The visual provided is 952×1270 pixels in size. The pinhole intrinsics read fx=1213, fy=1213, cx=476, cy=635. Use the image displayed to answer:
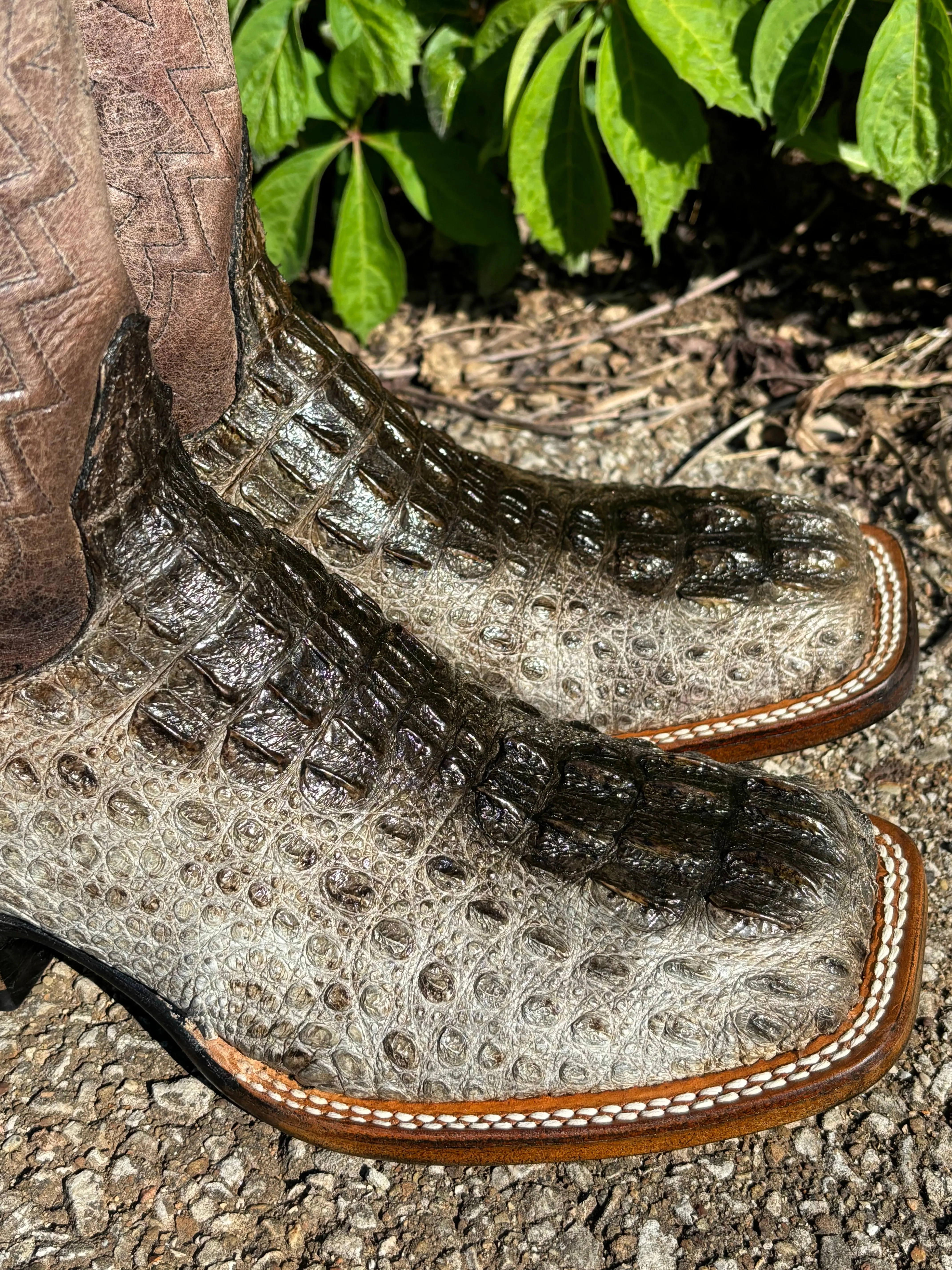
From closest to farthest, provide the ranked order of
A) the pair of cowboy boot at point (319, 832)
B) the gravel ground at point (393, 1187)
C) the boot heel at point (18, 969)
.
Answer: the pair of cowboy boot at point (319, 832), the gravel ground at point (393, 1187), the boot heel at point (18, 969)

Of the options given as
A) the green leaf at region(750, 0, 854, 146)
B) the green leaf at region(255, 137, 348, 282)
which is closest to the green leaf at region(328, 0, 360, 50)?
the green leaf at region(255, 137, 348, 282)

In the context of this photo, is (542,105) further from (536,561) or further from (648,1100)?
(648,1100)

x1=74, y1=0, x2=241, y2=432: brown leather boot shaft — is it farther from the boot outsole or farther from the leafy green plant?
the boot outsole

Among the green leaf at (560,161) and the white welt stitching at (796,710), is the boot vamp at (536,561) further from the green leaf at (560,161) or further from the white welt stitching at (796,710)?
the green leaf at (560,161)

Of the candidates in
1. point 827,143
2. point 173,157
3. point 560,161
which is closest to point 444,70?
point 560,161

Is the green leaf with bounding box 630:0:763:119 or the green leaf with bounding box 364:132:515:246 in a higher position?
the green leaf with bounding box 630:0:763:119

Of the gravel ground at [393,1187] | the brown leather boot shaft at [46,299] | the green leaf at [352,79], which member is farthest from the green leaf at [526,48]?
the gravel ground at [393,1187]

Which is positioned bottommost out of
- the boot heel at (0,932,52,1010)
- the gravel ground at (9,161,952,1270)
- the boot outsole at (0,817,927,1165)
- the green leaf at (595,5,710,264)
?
the gravel ground at (9,161,952,1270)
